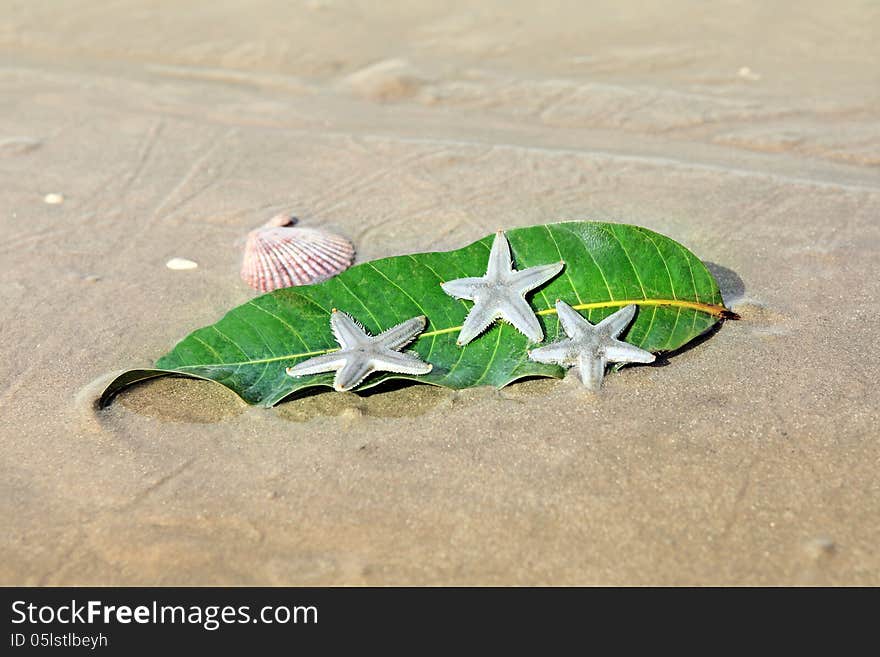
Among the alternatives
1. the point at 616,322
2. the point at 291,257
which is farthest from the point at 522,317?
the point at 291,257

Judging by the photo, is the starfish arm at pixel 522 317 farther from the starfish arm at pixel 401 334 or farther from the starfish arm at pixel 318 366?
the starfish arm at pixel 318 366

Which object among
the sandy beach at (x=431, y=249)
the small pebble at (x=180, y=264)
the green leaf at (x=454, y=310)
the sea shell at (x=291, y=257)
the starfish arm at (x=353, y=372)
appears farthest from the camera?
the small pebble at (x=180, y=264)

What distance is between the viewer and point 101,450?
3389 mm

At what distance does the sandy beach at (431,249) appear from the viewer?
2.97m

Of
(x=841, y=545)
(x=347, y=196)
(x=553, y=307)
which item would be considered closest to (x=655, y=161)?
(x=347, y=196)

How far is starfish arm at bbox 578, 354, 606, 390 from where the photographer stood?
11.6ft

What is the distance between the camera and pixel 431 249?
487 centimetres

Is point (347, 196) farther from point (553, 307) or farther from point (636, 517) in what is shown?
point (636, 517)

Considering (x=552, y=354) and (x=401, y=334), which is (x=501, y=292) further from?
(x=401, y=334)

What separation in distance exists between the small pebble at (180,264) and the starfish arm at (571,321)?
2259mm

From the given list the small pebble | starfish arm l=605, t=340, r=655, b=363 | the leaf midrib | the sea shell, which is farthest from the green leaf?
the small pebble

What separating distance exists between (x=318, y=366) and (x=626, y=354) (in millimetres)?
1301

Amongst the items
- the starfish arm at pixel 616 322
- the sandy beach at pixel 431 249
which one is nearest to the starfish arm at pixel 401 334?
the sandy beach at pixel 431 249

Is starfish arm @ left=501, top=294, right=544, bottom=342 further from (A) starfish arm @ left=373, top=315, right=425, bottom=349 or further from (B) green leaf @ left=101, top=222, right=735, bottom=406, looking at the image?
(A) starfish arm @ left=373, top=315, right=425, bottom=349
